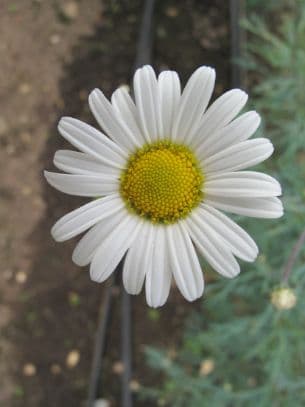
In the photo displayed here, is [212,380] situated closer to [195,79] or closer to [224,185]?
[224,185]

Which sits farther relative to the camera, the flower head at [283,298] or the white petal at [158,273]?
the flower head at [283,298]

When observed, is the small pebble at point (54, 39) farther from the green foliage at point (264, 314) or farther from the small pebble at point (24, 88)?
the green foliage at point (264, 314)

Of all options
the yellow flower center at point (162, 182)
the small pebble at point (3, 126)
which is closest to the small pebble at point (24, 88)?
the small pebble at point (3, 126)

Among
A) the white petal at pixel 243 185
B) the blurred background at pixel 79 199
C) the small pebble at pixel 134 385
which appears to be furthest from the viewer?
the small pebble at pixel 134 385

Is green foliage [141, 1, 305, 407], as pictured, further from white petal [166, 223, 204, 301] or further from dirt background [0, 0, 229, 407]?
white petal [166, 223, 204, 301]

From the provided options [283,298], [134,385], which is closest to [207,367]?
[134,385]

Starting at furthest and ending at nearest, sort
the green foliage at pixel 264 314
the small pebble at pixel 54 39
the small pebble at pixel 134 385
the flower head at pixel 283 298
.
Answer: the small pebble at pixel 54 39
the small pebble at pixel 134 385
the green foliage at pixel 264 314
the flower head at pixel 283 298

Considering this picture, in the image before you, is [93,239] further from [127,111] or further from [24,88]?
[24,88]
